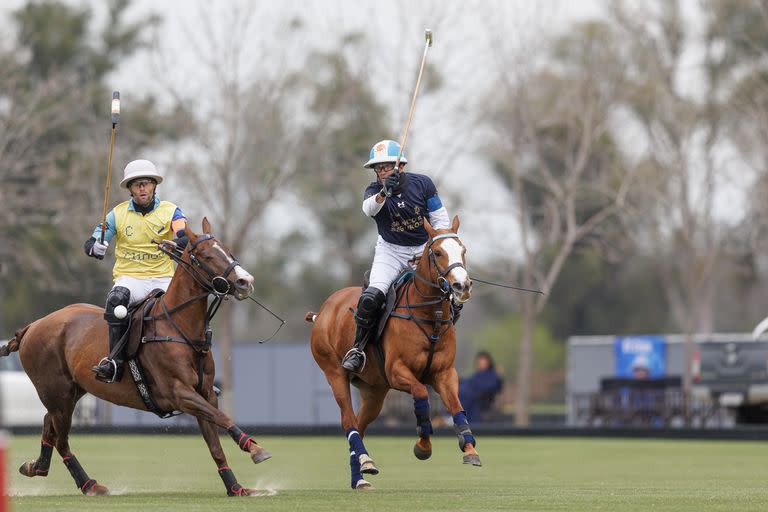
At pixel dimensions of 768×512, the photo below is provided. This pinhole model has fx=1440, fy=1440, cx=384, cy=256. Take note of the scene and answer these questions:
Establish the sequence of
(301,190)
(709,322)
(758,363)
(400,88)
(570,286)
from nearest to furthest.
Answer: (400,88), (758,363), (301,190), (709,322), (570,286)

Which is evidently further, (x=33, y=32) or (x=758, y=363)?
(x=33, y=32)

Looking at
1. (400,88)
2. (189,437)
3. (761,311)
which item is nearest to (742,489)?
(189,437)

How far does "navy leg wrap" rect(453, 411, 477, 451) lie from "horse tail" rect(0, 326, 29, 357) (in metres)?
3.96

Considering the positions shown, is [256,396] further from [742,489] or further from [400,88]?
[742,489]

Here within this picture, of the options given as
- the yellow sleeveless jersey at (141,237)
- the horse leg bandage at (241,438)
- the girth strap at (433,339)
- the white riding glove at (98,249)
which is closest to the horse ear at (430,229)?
the girth strap at (433,339)

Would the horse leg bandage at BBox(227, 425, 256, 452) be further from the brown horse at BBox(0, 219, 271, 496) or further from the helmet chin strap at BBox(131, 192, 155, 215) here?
the helmet chin strap at BBox(131, 192, 155, 215)

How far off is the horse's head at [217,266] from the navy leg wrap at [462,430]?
1.97 m

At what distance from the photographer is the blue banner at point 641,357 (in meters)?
35.7

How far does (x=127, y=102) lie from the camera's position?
117 ft

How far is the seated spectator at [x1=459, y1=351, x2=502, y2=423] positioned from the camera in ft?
91.6

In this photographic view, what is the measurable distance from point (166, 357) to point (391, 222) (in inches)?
96.9

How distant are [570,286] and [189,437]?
35.7 metres

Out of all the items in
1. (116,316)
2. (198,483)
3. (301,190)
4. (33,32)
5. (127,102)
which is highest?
(33,32)

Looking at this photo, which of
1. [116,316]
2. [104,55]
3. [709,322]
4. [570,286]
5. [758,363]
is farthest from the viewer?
[570,286]
